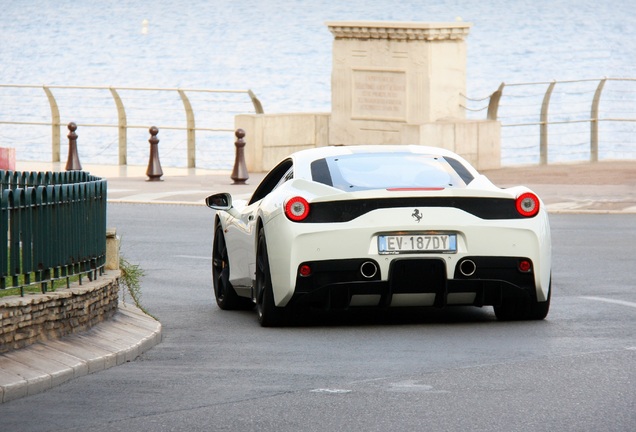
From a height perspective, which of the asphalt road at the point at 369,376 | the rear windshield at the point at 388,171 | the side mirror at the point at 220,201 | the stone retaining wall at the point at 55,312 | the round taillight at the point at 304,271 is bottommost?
the asphalt road at the point at 369,376

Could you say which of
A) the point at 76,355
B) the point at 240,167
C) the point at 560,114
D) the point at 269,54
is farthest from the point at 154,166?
the point at 269,54

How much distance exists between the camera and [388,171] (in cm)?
1186

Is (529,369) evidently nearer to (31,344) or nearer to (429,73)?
(31,344)

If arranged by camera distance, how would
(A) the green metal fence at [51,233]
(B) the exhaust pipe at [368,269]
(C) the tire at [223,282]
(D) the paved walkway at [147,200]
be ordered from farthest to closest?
(C) the tire at [223,282]
(B) the exhaust pipe at [368,269]
(A) the green metal fence at [51,233]
(D) the paved walkway at [147,200]

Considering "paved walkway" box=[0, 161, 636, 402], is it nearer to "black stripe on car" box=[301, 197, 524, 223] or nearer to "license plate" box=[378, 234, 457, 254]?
"black stripe on car" box=[301, 197, 524, 223]

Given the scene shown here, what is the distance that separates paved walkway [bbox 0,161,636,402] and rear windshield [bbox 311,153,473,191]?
5.13ft

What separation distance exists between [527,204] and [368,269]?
1180 mm

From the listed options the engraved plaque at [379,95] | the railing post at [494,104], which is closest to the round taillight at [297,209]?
the engraved plaque at [379,95]

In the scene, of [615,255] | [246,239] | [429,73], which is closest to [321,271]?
[246,239]

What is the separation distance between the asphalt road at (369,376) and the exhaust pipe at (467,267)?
0.39 metres

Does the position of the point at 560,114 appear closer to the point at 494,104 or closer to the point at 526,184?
the point at 494,104

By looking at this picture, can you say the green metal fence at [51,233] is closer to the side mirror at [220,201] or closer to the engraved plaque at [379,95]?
the side mirror at [220,201]

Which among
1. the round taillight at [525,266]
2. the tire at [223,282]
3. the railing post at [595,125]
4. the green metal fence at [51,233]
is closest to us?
the green metal fence at [51,233]

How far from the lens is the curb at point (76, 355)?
9.05 m
